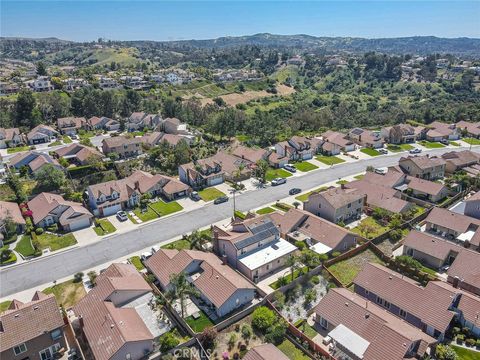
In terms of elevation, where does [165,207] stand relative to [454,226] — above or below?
below

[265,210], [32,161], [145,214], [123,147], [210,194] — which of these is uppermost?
[123,147]

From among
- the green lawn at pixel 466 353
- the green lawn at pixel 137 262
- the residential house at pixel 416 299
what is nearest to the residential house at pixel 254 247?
the green lawn at pixel 137 262

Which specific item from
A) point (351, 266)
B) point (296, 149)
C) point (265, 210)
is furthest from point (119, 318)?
point (296, 149)

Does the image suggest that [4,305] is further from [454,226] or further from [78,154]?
[454,226]

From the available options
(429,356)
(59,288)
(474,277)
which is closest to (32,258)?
(59,288)

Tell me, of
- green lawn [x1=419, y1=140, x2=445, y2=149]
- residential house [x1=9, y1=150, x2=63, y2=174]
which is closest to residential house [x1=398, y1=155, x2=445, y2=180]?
green lawn [x1=419, y1=140, x2=445, y2=149]

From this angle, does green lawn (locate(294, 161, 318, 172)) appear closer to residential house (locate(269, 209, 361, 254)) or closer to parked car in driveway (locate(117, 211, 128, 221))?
residential house (locate(269, 209, 361, 254))

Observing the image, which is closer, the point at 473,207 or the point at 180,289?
the point at 180,289
